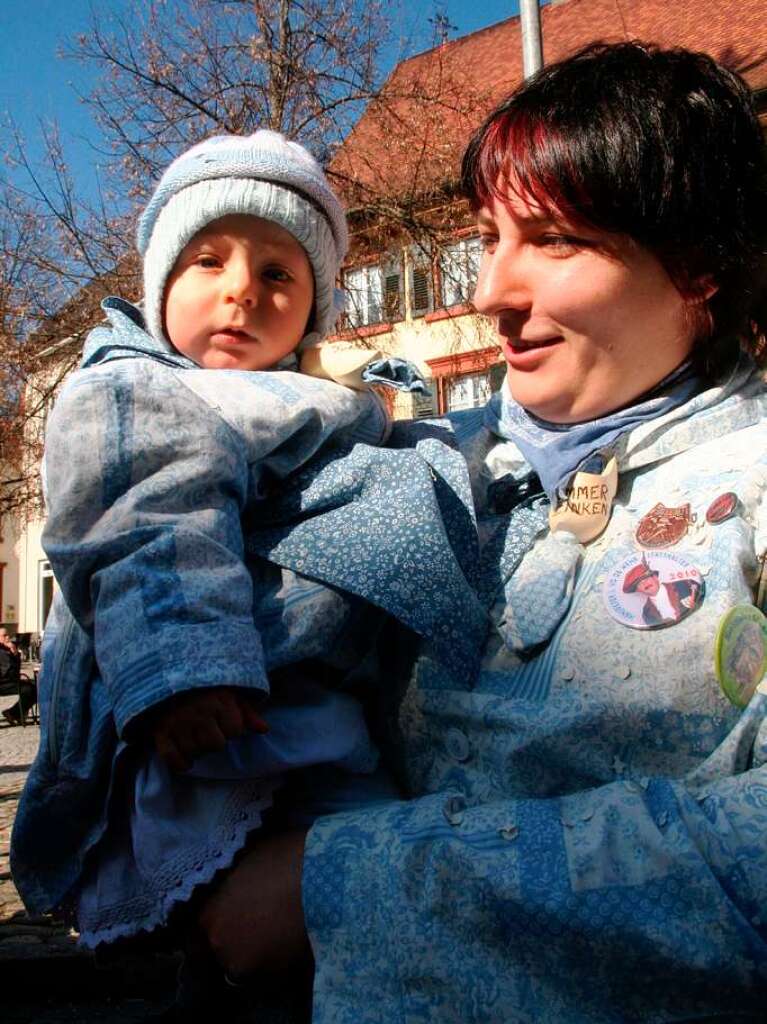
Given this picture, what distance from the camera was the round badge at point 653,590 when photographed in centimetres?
134

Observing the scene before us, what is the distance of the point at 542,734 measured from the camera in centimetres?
130

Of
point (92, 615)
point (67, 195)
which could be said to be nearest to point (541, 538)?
point (92, 615)

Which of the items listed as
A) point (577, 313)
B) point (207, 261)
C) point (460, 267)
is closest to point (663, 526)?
point (577, 313)

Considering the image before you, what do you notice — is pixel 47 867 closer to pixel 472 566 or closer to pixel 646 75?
pixel 472 566

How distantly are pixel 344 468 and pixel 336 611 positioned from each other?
261mm

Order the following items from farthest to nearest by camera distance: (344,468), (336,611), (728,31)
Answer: (728,31) → (344,468) → (336,611)

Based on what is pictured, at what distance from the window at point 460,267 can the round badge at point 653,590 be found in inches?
321

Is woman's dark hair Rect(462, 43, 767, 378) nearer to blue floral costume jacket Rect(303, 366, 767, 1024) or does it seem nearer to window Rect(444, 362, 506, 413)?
blue floral costume jacket Rect(303, 366, 767, 1024)

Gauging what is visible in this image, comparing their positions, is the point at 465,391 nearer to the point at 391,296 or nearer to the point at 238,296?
the point at 391,296

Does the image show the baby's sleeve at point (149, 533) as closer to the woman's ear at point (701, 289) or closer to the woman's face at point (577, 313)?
the woman's face at point (577, 313)

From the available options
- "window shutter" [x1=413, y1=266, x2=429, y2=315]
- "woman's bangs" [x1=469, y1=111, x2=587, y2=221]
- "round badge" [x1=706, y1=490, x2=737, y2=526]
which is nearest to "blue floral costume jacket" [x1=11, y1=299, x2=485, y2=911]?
"round badge" [x1=706, y1=490, x2=737, y2=526]

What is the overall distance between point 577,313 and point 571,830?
0.82m

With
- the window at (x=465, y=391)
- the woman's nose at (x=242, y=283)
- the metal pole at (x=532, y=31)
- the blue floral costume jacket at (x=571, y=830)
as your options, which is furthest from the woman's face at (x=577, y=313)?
the window at (x=465, y=391)

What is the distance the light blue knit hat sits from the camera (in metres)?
1.90
